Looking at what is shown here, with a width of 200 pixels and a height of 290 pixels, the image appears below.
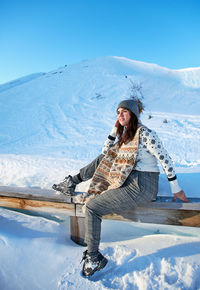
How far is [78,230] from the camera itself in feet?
6.57

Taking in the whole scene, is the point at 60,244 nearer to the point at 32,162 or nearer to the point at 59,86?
Result: the point at 32,162

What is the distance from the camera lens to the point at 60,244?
1946mm

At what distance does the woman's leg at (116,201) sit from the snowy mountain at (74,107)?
373 cm

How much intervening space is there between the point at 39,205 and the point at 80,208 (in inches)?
17.6

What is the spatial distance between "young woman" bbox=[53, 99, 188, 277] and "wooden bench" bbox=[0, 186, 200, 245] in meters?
0.09

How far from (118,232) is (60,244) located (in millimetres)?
628

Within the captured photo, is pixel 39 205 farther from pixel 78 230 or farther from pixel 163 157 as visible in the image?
pixel 163 157

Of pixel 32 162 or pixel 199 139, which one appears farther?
pixel 199 139

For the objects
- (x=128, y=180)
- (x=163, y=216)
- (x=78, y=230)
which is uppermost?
(x=128, y=180)

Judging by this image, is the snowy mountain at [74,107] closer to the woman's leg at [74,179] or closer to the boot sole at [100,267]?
the woman's leg at [74,179]

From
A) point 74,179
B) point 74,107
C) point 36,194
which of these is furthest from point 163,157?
point 74,107

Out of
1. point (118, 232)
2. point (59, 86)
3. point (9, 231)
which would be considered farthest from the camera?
point (59, 86)

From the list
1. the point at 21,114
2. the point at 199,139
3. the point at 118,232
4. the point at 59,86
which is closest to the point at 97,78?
the point at 59,86

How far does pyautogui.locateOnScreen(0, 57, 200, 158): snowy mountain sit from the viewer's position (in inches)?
289
